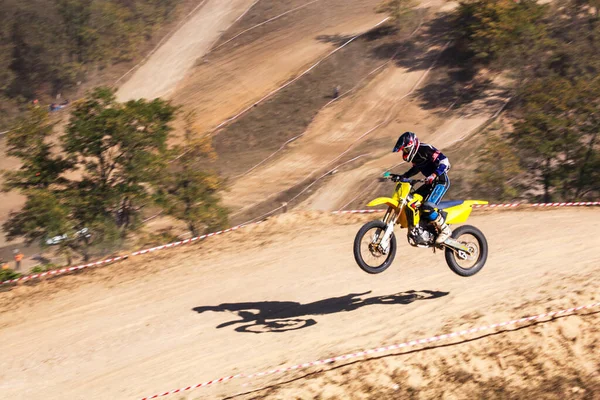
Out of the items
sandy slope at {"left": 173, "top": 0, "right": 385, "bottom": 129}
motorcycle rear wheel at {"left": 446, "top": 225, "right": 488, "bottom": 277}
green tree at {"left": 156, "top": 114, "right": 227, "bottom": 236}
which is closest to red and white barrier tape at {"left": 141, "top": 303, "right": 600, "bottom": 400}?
motorcycle rear wheel at {"left": 446, "top": 225, "right": 488, "bottom": 277}

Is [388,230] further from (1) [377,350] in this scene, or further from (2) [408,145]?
(1) [377,350]

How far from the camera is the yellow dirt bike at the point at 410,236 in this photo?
35.6 ft

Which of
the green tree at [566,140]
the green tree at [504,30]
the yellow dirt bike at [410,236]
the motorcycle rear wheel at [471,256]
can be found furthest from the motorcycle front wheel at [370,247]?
the green tree at [504,30]

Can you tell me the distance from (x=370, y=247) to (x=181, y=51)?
3839 cm

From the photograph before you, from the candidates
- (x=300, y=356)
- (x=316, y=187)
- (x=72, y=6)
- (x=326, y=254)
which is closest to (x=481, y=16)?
(x=316, y=187)

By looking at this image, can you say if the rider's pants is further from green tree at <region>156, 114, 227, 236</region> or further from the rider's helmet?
green tree at <region>156, 114, 227, 236</region>

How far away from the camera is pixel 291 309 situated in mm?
12516

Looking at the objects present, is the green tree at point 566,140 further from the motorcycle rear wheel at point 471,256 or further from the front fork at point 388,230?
the front fork at point 388,230

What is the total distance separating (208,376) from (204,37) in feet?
134

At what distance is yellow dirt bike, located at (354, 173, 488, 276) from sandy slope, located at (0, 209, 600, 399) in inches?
33.7

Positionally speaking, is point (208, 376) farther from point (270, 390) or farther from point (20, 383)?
point (20, 383)

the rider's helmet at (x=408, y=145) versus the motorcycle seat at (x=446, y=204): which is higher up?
the rider's helmet at (x=408, y=145)

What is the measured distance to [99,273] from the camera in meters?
15.6

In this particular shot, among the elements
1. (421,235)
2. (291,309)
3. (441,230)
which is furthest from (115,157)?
(441,230)
